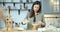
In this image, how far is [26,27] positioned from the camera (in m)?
1.43

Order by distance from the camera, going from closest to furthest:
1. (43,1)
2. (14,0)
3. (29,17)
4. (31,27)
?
(31,27), (29,17), (43,1), (14,0)

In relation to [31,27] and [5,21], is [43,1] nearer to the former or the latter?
[31,27]

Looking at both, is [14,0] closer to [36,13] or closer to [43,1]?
[43,1]

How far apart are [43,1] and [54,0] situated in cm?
22

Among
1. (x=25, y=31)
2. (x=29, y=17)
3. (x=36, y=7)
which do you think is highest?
(x=36, y=7)

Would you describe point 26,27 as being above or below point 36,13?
below

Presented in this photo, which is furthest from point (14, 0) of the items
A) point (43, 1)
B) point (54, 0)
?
point (54, 0)

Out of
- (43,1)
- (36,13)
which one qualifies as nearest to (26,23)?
(36,13)

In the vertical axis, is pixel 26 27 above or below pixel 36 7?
below

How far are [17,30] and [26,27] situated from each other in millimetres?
150

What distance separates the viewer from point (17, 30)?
1305 mm

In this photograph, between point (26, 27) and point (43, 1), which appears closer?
point (26, 27)

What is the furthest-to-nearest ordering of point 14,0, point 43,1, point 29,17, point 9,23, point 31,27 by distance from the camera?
1. point 14,0
2. point 43,1
3. point 29,17
4. point 31,27
5. point 9,23

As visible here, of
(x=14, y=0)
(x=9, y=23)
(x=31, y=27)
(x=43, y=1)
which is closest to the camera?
(x=9, y=23)
